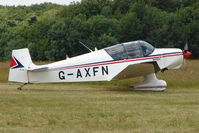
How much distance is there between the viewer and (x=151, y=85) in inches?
591

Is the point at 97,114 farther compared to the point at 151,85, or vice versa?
the point at 151,85

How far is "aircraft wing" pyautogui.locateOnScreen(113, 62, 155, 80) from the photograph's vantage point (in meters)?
14.4

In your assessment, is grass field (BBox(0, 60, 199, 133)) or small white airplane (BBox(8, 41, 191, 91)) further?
small white airplane (BBox(8, 41, 191, 91))

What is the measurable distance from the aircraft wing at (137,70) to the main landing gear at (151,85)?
1.00ft

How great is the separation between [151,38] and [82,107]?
4725 cm

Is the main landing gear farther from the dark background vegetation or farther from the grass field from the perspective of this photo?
the dark background vegetation

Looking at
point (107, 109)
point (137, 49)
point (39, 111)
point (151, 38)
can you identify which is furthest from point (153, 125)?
point (151, 38)

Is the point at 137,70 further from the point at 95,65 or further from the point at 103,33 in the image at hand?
the point at 103,33

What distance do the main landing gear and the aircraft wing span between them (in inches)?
12.0

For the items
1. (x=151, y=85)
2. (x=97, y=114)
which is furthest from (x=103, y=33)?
(x=97, y=114)

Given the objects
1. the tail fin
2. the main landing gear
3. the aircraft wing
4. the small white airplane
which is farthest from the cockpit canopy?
the tail fin

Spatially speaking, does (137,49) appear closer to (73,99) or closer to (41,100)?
(73,99)

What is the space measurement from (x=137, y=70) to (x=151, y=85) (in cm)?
90

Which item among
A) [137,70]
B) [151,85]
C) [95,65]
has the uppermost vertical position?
[95,65]
